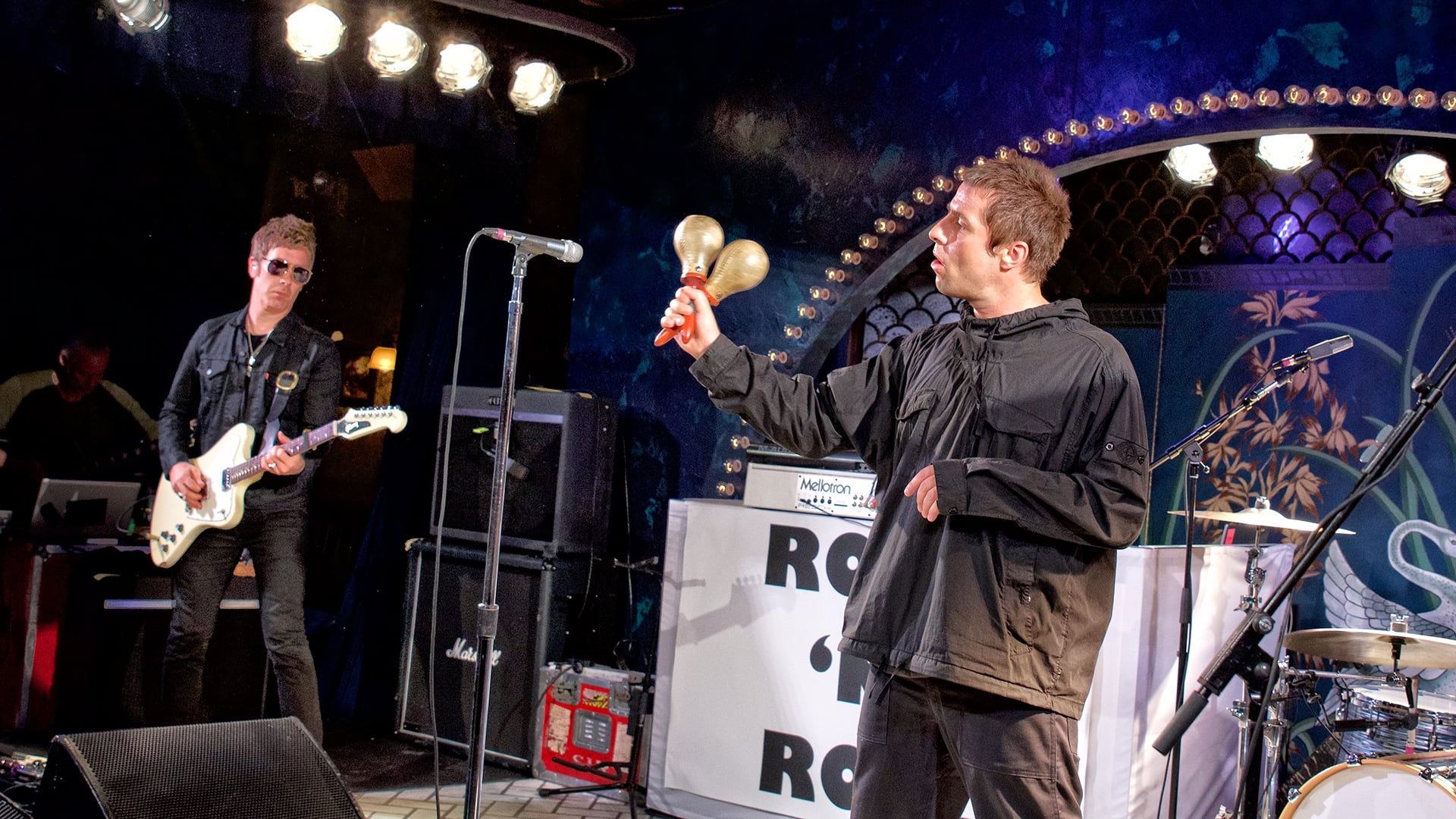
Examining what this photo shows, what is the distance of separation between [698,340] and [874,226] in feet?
8.64

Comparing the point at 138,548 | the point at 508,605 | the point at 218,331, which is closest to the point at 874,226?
the point at 508,605

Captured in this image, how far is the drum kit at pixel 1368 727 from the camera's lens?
3.05m

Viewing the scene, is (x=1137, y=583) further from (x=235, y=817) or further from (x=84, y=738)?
(x=84, y=738)

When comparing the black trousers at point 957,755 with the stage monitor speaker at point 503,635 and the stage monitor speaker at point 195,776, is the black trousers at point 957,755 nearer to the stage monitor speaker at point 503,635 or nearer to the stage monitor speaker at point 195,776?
the stage monitor speaker at point 195,776

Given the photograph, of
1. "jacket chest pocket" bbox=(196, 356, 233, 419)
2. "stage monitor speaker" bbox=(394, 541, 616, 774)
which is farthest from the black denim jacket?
"stage monitor speaker" bbox=(394, 541, 616, 774)

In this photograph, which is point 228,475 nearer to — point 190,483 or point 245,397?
point 190,483

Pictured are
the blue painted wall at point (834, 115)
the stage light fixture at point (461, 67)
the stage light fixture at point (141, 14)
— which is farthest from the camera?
the stage light fixture at point (461, 67)

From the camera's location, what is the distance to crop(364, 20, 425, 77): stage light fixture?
470cm

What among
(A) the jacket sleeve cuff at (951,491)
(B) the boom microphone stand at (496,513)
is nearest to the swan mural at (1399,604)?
(A) the jacket sleeve cuff at (951,491)

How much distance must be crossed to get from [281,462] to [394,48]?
182 centimetres

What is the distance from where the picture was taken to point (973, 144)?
4.33 m

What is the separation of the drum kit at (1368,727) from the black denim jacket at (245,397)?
10.2 ft

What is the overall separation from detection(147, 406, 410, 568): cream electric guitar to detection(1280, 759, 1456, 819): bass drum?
3086 millimetres

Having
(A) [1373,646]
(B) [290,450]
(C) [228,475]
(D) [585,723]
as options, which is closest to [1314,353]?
(A) [1373,646]
